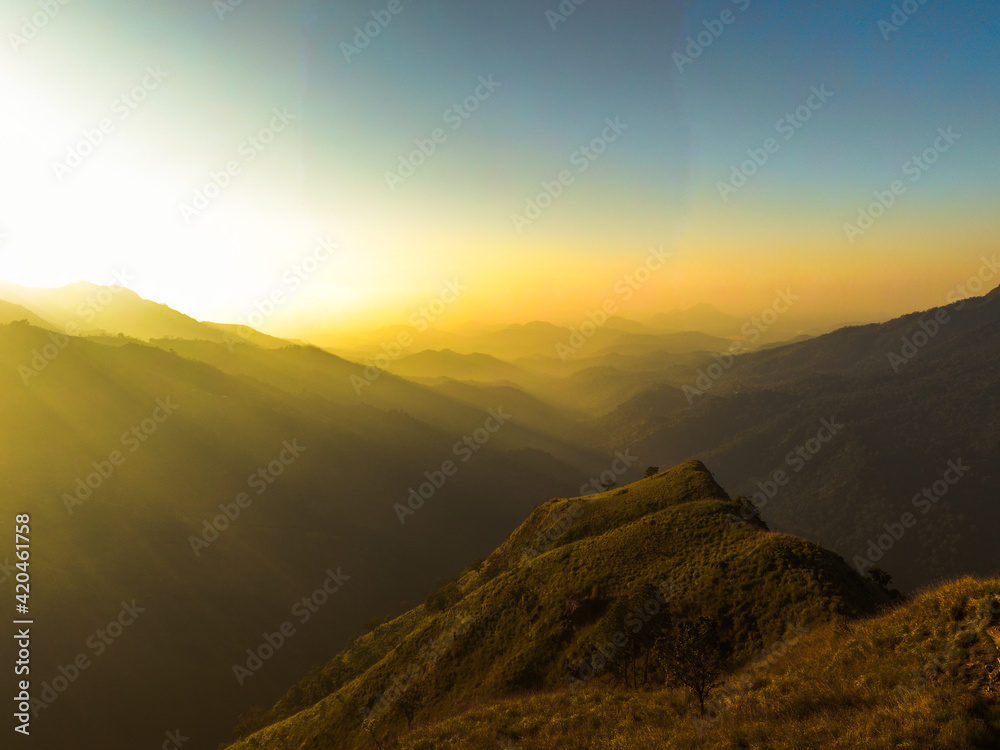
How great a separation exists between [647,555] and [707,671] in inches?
1221

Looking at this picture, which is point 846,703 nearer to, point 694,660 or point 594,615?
point 694,660

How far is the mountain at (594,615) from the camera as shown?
34594mm

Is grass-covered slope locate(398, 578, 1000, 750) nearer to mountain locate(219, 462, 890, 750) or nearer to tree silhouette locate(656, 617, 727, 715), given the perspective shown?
mountain locate(219, 462, 890, 750)

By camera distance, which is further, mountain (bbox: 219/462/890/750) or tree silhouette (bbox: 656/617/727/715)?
mountain (bbox: 219/462/890/750)

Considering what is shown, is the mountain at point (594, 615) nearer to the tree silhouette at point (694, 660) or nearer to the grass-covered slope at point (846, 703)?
the grass-covered slope at point (846, 703)

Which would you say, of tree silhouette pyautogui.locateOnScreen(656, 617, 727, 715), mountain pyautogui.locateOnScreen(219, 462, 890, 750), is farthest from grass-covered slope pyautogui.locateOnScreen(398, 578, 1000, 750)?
tree silhouette pyautogui.locateOnScreen(656, 617, 727, 715)

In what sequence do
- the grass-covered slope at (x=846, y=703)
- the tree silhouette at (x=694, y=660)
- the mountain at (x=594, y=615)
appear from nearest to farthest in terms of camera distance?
the grass-covered slope at (x=846, y=703) < the tree silhouette at (x=694, y=660) < the mountain at (x=594, y=615)

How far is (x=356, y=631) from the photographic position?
176625mm

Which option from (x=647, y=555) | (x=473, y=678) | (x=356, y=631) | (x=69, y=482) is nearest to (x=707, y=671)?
(x=647, y=555)

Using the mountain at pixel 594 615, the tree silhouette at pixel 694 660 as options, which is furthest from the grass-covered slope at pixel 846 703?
the tree silhouette at pixel 694 660

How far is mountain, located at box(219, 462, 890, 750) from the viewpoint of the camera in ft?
113

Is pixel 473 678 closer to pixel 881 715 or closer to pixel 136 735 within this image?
pixel 881 715

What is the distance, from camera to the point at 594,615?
4728 cm

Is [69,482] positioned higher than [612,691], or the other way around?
[69,482]
